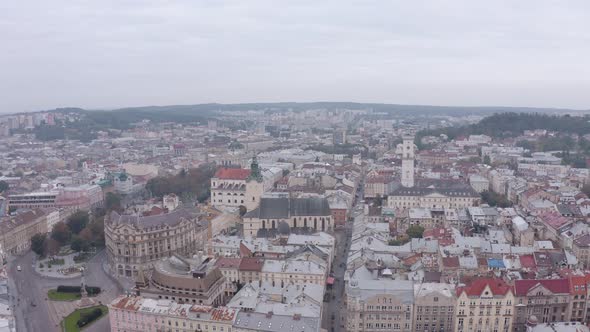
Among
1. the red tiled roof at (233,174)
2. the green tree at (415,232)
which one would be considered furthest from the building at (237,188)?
the green tree at (415,232)

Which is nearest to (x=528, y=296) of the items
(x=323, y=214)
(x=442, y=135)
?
(x=323, y=214)

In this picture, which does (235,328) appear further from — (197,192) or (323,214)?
(197,192)

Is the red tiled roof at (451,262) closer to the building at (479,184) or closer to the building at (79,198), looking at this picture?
the building at (479,184)

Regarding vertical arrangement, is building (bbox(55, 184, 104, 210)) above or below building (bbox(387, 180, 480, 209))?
below

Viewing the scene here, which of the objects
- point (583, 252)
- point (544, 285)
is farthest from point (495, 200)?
point (544, 285)

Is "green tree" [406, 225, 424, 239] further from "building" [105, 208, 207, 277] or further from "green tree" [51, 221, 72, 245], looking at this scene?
"green tree" [51, 221, 72, 245]

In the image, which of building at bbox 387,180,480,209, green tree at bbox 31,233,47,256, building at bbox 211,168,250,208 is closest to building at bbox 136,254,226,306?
green tree at bbox 31,233,47,256
